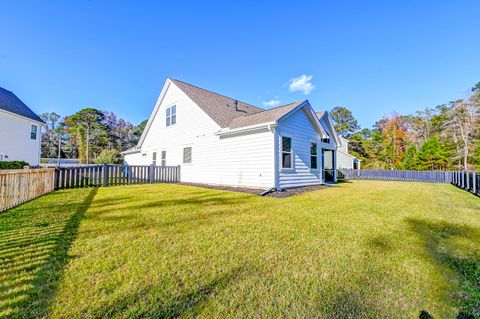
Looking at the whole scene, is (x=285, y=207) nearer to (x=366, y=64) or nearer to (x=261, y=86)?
(x=366, y=64)

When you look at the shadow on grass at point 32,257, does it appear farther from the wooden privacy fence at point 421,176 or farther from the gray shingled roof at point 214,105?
the wooden privacy fence at point 421,176

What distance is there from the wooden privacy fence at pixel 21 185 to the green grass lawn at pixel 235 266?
2.18 feet

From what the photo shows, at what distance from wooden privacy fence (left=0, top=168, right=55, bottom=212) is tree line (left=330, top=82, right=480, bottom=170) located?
3115 cm

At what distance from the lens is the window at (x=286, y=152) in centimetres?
887

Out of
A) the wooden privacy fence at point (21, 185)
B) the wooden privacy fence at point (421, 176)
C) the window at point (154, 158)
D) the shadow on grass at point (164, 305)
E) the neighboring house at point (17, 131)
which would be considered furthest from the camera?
the neighboring house at point (17, 131)

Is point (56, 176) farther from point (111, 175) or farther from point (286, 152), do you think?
point (286, 152)

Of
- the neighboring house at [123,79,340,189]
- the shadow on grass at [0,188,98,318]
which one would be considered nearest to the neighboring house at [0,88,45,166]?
the neighboring house at [123,79,340,189]

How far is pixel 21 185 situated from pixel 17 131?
17127 millimetres

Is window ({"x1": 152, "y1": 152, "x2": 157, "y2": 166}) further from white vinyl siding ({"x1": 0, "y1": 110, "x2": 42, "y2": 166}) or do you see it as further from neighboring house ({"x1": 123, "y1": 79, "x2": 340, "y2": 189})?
white vinyl siding ({"x1": 0, "y1": 110, "x2": 42, "y2": 166})

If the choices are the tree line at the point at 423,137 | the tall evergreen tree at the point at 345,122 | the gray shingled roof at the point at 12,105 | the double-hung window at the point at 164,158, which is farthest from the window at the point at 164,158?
the tall evergreen tree at the point at 345,122

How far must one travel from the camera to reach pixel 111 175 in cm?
1047

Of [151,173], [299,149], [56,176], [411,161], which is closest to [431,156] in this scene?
[411,161]

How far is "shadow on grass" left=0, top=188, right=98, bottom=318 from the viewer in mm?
1712

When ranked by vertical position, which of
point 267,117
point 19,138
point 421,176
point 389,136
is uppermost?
point 389,136
